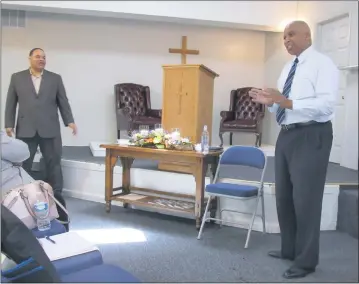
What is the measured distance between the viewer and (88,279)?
1.40 metres

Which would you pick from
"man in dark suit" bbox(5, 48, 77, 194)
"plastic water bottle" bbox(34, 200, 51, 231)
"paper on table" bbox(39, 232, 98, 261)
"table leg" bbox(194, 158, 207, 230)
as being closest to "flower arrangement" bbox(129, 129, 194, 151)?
"table leg" bbox(194, 158, 207, 230)

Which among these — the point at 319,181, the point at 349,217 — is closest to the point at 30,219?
the point at 319,181

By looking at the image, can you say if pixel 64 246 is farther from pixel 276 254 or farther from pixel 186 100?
pixel 186 100

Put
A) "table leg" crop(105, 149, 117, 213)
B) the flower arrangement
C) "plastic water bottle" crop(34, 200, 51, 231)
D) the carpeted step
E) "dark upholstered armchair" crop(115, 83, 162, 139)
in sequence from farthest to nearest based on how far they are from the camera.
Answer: "dark upholstered armchair" crop(115, 83, 162, 139) → "table leg" crop(105, 149, 117, 213) → the flower arrangement → "plastic water bottle" crop(34, 200, 51, 231) → the carpeted step

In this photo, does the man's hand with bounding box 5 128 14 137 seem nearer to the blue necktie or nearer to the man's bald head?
the blue necktie

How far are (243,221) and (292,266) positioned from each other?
3.66 feet

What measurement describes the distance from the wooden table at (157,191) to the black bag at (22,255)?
1933mm

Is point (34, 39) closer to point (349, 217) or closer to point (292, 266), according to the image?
point (292, 266)

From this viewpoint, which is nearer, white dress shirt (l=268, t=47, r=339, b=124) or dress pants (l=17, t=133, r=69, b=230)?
white dress shirt (l=268, t=47, r=339, b=124)

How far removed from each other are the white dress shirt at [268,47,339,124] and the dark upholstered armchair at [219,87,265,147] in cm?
312

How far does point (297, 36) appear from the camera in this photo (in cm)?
205

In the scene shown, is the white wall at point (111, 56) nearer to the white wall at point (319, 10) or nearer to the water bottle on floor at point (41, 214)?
the water bottle on floor at point (41, 214)

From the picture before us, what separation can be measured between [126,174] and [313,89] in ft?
7.69

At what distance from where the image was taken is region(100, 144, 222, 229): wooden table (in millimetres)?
3246
